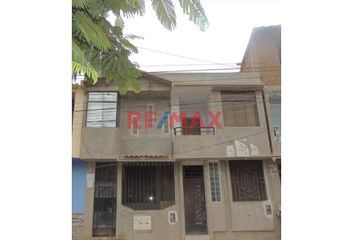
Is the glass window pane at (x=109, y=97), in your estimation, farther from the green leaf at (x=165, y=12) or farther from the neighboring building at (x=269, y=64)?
the green leaf at (x=165, y=12)

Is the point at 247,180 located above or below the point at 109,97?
below

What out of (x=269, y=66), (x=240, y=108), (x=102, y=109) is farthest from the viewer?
(x=269, y=66)

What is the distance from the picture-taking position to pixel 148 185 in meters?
11.5

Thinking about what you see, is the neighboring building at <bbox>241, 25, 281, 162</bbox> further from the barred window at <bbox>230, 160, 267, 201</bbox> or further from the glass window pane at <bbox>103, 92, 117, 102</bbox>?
the glass window pane at <bbox>103, 92, 117, 102</bbox>

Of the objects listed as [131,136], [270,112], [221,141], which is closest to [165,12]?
[221,141]

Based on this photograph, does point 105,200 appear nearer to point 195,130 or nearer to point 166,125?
point 166,125

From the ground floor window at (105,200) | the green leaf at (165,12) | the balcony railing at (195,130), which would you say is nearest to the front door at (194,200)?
the balcony railing at (195,130)

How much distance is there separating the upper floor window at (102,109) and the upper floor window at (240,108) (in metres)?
4.41

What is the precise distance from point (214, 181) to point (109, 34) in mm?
9838

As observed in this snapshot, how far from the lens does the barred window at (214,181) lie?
11.2 meters

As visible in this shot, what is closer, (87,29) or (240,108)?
(87,29)
